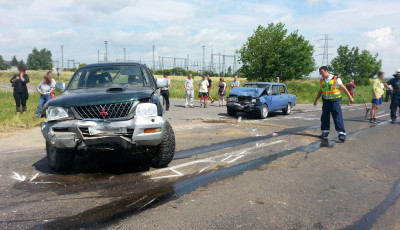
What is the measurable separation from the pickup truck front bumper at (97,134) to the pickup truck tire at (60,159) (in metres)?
0.49

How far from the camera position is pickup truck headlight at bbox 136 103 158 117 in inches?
180

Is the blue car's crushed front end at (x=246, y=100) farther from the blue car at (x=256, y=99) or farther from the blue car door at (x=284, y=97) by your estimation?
the blue car door at (x=284, y=97)

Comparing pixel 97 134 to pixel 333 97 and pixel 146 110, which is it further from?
pixel 333 97

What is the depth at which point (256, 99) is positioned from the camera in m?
12.9

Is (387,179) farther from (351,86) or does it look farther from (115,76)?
(351,86)

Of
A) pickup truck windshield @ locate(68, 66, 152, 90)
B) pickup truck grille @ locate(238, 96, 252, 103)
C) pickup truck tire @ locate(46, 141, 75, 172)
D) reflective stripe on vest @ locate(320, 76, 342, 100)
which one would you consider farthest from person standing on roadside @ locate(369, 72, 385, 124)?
pickup truck tire @ locate(46, 141, 75, 172)

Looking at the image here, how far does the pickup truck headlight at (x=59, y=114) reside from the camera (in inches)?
176

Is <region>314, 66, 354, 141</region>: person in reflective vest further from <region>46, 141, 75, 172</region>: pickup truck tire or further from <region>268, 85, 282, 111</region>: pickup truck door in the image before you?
<region>46, 141, 75, 172</region>: pickup truck tire

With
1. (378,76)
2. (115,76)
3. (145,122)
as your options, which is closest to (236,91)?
(378,76)

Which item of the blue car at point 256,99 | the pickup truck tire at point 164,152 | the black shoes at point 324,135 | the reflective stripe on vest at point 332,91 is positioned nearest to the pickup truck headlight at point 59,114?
the pickup truck tire at point 164,152

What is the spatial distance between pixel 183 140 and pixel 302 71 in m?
43.8

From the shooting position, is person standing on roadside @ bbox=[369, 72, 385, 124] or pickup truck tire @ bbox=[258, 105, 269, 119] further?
pickup truck tire @ bbox=[258, 105, 269, 119]

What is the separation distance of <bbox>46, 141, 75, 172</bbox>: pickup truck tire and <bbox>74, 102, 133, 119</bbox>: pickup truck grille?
822mm

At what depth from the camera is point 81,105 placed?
14.7 ft
